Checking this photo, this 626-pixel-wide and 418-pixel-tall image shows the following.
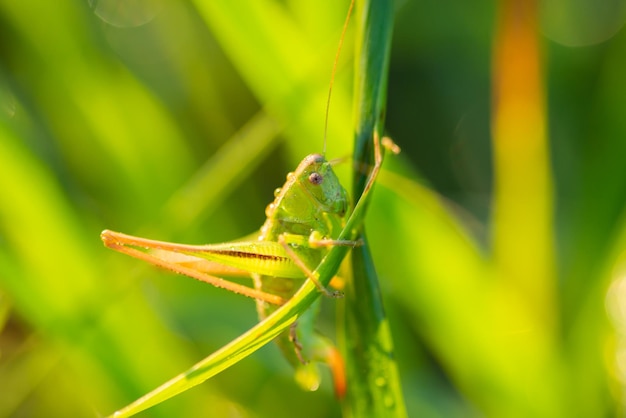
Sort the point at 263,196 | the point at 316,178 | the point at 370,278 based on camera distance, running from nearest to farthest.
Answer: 1. the point at 370,278
2. the point at 316,178
3. the point at 263,196

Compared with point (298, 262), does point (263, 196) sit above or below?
below

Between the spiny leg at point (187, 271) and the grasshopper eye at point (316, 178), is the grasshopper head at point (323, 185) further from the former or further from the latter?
the spiny leg at point (187, 271)

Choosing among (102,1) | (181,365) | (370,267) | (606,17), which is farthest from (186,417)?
(606,17)

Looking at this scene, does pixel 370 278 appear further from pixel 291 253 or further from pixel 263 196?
pixel 263 196

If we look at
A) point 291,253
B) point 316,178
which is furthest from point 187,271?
point 316,178

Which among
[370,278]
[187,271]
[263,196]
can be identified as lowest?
[263,196]

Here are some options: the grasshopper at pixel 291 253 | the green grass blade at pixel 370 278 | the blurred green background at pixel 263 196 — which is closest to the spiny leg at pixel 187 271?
the grasshopper at pixel 291 253

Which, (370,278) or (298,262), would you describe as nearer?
(370,278)
